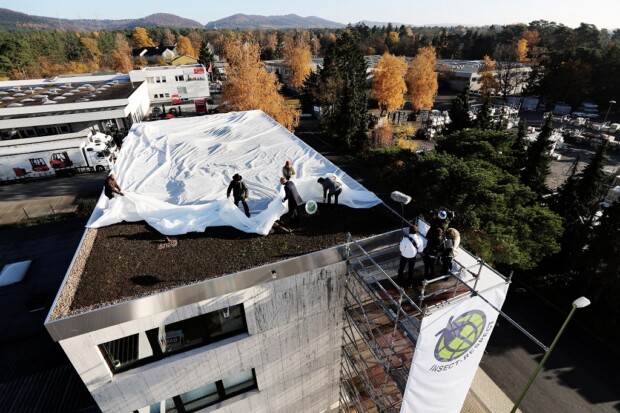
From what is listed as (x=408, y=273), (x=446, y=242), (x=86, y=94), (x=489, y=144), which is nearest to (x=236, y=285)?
(x=408, y=273)

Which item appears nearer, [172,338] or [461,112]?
[172,338]

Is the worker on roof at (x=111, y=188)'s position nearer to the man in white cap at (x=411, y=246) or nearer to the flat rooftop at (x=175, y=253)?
the flat rooftop at (x=175, y=253)

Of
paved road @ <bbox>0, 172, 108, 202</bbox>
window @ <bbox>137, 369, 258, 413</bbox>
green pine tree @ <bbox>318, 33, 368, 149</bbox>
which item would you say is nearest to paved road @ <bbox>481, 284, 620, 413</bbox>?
window @ <bbox>137, 369, 258, 413</bbox>

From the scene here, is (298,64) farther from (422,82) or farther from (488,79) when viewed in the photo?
(488,79)

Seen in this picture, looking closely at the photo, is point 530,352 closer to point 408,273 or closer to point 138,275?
point 408,273

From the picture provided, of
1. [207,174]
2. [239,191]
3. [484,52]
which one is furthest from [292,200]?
[484,52]

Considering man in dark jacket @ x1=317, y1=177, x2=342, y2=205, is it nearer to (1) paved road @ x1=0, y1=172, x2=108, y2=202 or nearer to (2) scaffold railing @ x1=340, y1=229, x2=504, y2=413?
(2) scaffold railing @ x1=340, y1=229, x2=504, y2=413
